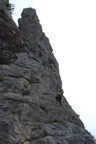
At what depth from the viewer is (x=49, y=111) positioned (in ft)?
130

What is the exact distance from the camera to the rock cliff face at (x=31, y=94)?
3106 centimetres

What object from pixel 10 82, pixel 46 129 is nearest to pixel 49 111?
pixel 46 129

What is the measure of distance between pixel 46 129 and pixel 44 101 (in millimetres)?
5032

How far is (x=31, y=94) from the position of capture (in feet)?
119

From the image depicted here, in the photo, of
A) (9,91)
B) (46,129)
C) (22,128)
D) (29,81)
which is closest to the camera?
(22,128)

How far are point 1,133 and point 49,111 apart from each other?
40.6ft

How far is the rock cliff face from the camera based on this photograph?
31.1 m

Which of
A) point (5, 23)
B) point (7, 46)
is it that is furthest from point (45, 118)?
point (5, 23)

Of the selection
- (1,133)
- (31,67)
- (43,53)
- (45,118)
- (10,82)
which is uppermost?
(43,53)

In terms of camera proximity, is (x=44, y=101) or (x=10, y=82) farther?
(x=44, y=101)

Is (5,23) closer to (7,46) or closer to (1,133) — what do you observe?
(7,46)

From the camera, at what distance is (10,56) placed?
1547 inches

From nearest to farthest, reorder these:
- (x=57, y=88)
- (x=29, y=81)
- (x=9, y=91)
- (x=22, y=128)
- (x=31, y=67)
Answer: (x=22, y=128)
(x=9, y=91)
(x=29, y=81)
(x=31, y=67)
(x=57, y=88)

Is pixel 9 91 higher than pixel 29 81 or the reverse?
the reverse
